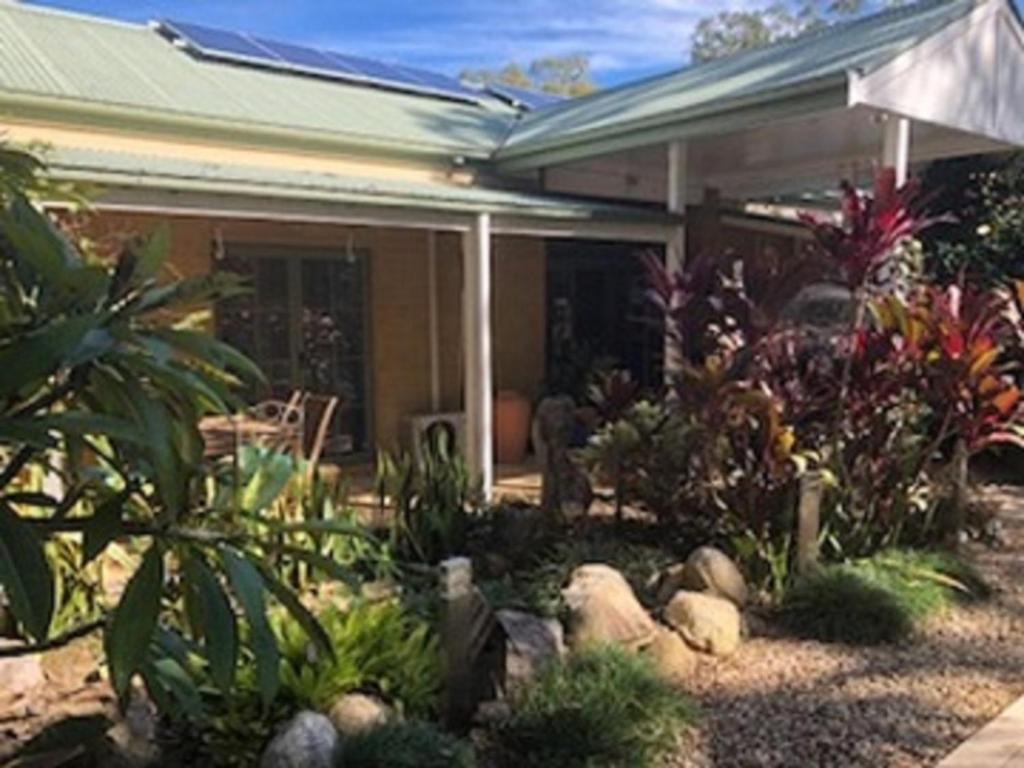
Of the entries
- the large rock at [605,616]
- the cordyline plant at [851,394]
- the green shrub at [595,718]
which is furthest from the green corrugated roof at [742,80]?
the green shrub at [595,718]

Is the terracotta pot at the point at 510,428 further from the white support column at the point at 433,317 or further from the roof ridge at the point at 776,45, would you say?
the roof ridge at the point at 776,45

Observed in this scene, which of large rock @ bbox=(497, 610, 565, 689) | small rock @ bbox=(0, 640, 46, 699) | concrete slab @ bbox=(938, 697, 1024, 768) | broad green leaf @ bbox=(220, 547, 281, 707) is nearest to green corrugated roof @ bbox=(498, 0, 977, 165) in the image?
concrete slab @ bbox=(938, 697, 1024, 768)

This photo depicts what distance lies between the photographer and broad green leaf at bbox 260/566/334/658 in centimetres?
151

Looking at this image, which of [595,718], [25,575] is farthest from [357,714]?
[25,575]

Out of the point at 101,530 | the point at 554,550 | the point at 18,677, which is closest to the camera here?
the point at 101,530

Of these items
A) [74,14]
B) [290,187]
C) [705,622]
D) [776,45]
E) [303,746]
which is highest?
[74,14]

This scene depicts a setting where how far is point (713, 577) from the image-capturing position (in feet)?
16.9

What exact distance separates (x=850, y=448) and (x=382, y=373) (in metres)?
5.36

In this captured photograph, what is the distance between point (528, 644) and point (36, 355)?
3189mm

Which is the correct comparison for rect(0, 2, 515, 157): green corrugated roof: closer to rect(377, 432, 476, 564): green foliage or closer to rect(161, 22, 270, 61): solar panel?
rect(161, 22, 270, 61): solar panel

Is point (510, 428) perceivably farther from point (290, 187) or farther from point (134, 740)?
point (134, 740)

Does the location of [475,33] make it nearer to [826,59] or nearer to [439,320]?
[439,320]

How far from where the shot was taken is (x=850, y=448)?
6047mm

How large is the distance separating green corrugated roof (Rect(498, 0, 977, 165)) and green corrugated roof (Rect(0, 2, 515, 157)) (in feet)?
3.40
